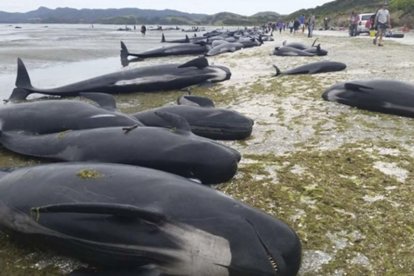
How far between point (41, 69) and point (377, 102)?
43.1 feet

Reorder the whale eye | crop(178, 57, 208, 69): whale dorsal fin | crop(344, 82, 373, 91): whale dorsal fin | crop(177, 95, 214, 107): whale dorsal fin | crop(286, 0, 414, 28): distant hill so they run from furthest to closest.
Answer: crop(286, 0, 414, 28): distant hill < crop(178, 57, 208, 69): whale dorsal fin < crop(344, 82, 373, 91): whale dorsal fin < crop(177, 95, 214, 107): whale dorsal fin < the whale eye

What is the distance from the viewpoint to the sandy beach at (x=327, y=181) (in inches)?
139

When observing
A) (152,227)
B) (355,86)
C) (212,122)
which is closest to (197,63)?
(355,86)

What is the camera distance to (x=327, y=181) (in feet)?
16.2

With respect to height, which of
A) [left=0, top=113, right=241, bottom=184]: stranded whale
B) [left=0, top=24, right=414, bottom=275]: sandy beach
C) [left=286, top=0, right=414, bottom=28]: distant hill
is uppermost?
[left=286, top=0, right=414, bottom=28]: distant hill

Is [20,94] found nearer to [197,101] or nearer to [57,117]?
[57,117]

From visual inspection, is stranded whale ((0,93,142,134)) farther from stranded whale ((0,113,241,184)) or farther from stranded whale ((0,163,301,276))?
stranded whale ((0,163,301,276))

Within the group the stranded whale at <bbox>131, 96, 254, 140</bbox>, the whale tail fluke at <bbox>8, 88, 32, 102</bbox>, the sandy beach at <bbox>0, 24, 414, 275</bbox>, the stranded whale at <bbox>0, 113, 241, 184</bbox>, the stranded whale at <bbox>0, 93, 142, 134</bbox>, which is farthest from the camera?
the whale tail fluke at <bbox>8, 88, 32, 102</bbox>

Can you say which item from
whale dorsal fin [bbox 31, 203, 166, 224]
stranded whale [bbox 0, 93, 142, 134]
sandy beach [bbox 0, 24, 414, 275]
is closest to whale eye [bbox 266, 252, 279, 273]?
sandy beach [bbox 0, 24, 414, 275]

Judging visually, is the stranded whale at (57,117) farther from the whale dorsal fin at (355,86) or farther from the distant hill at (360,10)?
the distant hill at (360,10)

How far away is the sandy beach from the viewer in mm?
3533

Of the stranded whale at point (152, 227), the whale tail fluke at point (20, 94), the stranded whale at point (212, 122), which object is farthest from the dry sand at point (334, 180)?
the whale tail fluke at point (20, 94)

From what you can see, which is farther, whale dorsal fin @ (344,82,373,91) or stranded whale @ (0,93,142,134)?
whale dorsal fin @ (344,82,373,91)

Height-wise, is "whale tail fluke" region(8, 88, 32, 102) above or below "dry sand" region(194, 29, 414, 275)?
above
